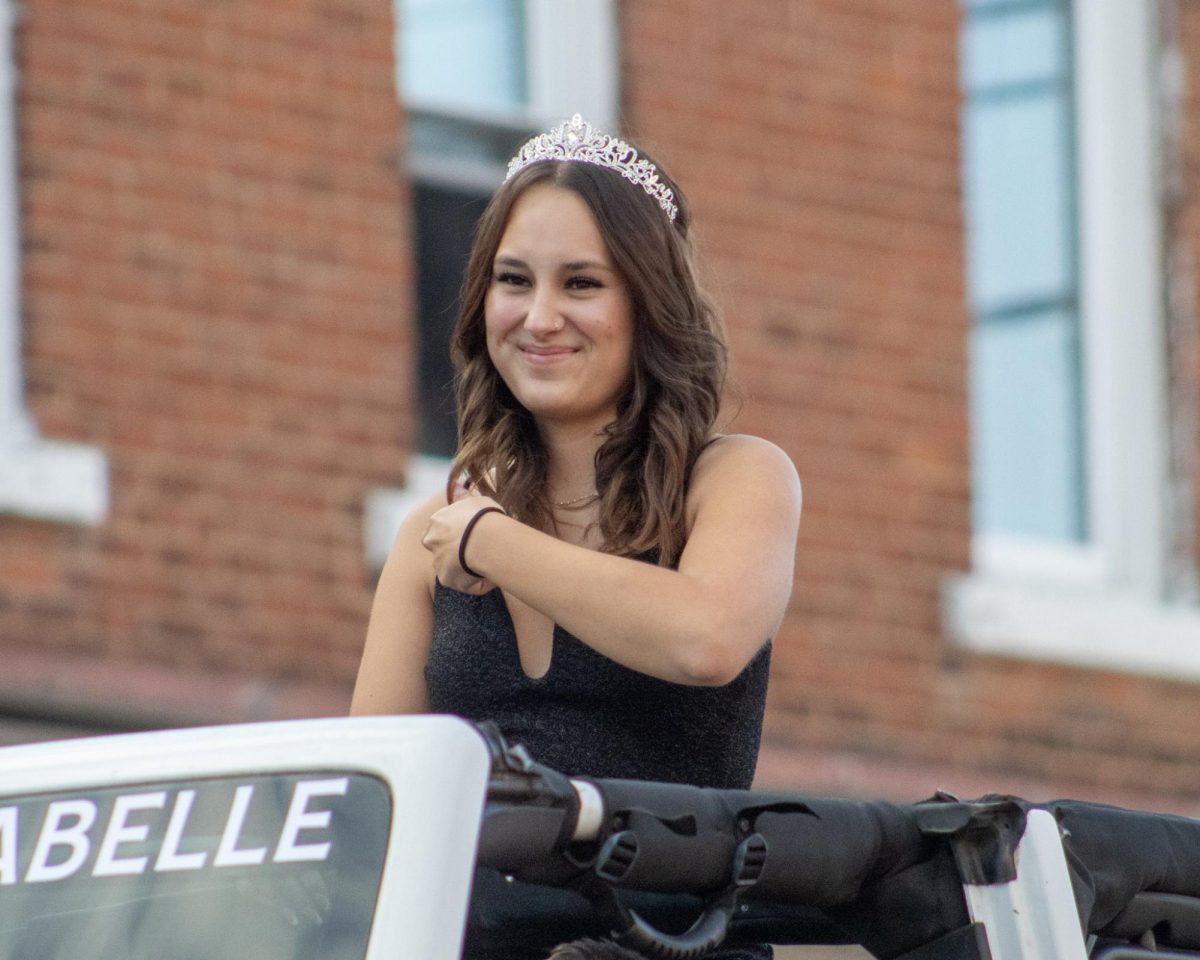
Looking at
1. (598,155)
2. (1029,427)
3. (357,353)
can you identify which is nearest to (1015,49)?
(1029,427)

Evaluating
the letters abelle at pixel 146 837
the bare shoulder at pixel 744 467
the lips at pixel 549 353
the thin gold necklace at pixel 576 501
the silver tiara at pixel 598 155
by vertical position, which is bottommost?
the letters abelle at pixel 146 837

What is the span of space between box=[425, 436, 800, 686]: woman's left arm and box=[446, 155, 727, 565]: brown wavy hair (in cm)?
9

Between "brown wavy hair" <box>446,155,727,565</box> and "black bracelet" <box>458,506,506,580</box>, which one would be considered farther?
"brown wavy hair" <box>446,155,727,565</box>

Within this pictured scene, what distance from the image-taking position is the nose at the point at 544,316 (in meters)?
3.16

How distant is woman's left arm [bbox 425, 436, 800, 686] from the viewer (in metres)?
2.85

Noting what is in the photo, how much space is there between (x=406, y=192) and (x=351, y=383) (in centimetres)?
61

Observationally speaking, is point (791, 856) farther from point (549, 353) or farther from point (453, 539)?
point (549, 353)

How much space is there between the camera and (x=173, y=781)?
8.13ft

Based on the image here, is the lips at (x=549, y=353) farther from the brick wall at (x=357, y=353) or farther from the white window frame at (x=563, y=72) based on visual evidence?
the white window frame at (x=563, y=72)

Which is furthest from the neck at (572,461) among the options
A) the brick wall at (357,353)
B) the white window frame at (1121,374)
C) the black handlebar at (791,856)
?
the white window frame at (1121,374)

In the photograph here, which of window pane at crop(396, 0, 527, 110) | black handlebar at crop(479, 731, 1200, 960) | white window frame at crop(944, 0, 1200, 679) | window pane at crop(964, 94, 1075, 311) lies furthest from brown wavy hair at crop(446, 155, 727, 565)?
window pane at crop(964, 94, 1075, 311)

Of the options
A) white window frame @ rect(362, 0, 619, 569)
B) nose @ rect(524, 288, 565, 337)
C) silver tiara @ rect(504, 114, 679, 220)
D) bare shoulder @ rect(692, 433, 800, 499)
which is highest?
white window frame @ rect(362, 0, 619, 569)

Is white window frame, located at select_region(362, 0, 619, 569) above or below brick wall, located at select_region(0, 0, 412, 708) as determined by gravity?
above

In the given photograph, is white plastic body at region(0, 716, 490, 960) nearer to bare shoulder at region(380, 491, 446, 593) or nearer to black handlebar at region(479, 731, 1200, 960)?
black handlebar at region(479, 731, 1200, 960)
